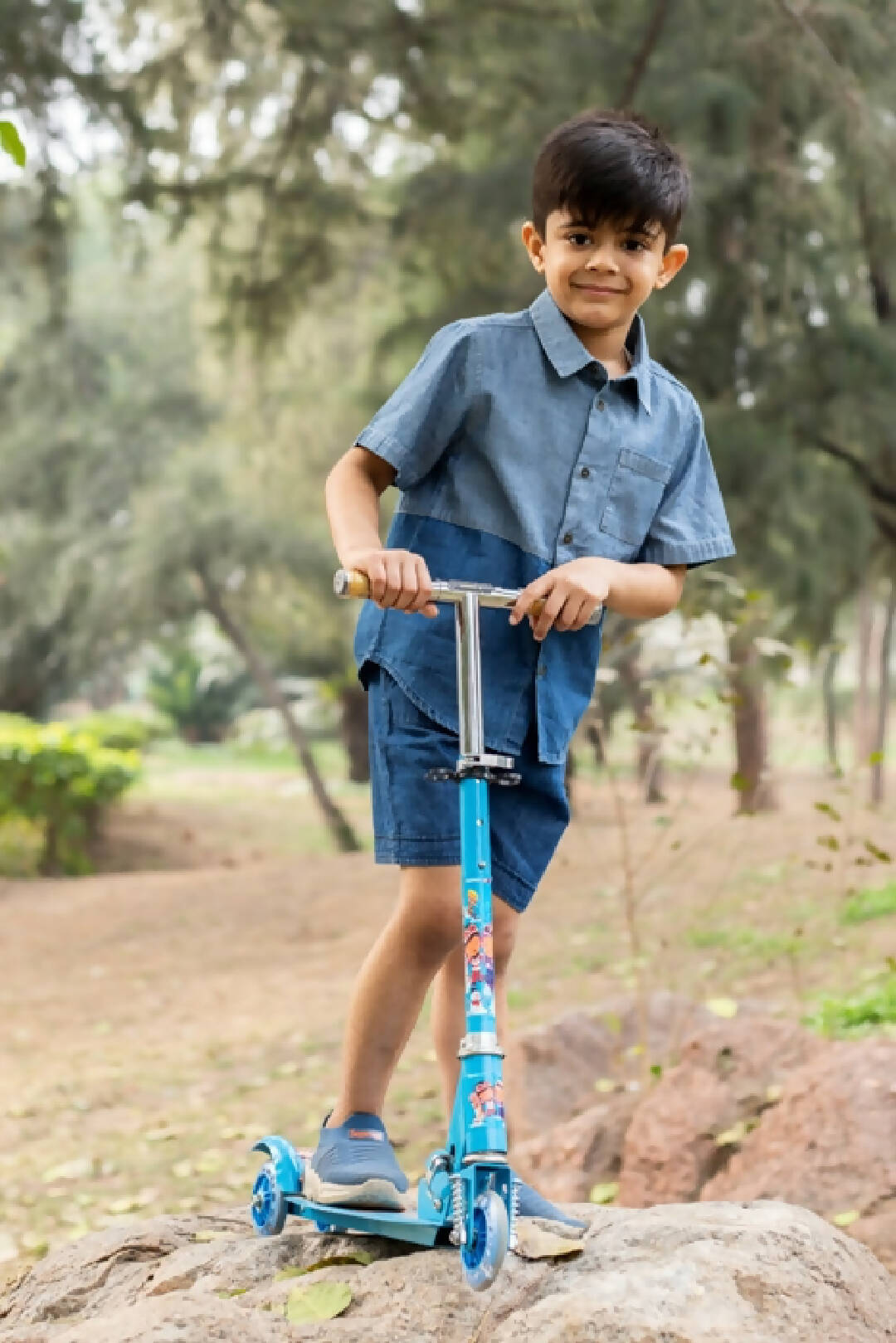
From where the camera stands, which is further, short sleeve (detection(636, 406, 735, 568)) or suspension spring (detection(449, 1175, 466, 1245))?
short sleeve (detection(636, 406, 735, 568))

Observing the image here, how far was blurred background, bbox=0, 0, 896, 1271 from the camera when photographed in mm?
4844

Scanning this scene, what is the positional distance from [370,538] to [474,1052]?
68 centimetres

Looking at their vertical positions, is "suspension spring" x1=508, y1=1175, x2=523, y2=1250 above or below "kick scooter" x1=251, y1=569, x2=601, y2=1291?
below

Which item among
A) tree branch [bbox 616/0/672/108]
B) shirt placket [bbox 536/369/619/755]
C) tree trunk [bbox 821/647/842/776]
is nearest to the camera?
shirt placket [bbox 536/369/619/755]

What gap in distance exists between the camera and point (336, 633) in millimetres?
11344

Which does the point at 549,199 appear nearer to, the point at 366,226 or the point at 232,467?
the point at 366,226

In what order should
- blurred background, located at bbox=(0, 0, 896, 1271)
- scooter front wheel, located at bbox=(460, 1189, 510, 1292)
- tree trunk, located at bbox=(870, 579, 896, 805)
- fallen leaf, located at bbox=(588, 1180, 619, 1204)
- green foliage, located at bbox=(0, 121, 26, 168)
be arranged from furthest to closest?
1. tree trunk, located at bbox=(870, 579, 896, 805)
2. blurred background, located at bbox=(0, 0, 896, 1271)
3. fallen leaf, located at bbox=(588, 1180, 619, 1204)
4. scooter front wheel, located at bbox=(460, 1189, 510, 1292)
5. green foliage, located at bbox=(0, 121, 26, 168)

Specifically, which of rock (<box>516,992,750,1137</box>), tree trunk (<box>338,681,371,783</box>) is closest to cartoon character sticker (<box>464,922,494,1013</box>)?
rock (<box>516,992,750,1137</box>)

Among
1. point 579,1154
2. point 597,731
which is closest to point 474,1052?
point 579,1154

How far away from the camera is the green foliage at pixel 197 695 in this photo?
75.7 feet

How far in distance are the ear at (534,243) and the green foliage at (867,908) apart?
4.32 meters

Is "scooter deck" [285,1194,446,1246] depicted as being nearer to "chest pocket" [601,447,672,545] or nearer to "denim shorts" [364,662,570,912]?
"denim shorts" [364,662,570,912]

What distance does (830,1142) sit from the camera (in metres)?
2.90

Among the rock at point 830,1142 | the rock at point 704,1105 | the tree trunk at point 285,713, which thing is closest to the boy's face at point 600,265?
the rock at point 830,1142
